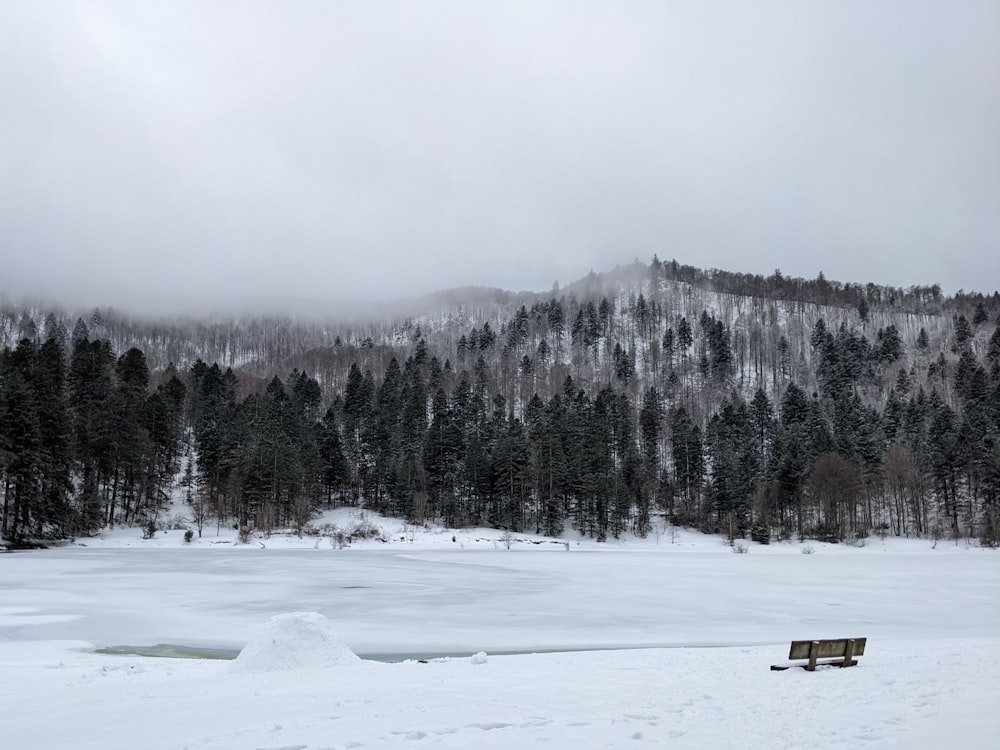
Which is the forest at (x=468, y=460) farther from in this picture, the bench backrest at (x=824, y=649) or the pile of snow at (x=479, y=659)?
the bench backrest at (x=824, y=649)

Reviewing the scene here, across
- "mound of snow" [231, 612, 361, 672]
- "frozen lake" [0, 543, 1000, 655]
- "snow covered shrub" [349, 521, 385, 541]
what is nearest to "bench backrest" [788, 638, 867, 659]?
"frozen lake" [0, 543, 1000, 655]

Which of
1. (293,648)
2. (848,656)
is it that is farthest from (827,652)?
(293,648)

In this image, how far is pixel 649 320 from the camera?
197750 mm

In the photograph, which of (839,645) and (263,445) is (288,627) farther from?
(263,445)

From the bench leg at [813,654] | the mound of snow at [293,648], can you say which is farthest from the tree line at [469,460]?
the bench leg at [813,654]

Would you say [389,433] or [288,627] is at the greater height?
[389,433]

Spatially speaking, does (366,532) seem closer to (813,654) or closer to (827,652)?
(827,652)

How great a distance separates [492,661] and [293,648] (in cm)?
413

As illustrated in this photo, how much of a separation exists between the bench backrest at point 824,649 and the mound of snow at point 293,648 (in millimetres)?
8784

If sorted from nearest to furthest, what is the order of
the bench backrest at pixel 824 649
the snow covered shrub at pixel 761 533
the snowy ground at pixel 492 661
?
the snowy ground at pixel 492 661
the bench backrest at pixel 824 649
the snow covered shrub at pixel 761 533

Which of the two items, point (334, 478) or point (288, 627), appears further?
point (334, 478)

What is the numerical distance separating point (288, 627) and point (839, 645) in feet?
36.2

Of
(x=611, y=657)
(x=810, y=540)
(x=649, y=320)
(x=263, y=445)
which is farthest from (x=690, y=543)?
(x=649, y=320)

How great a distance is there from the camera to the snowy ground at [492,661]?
8.99 meters
